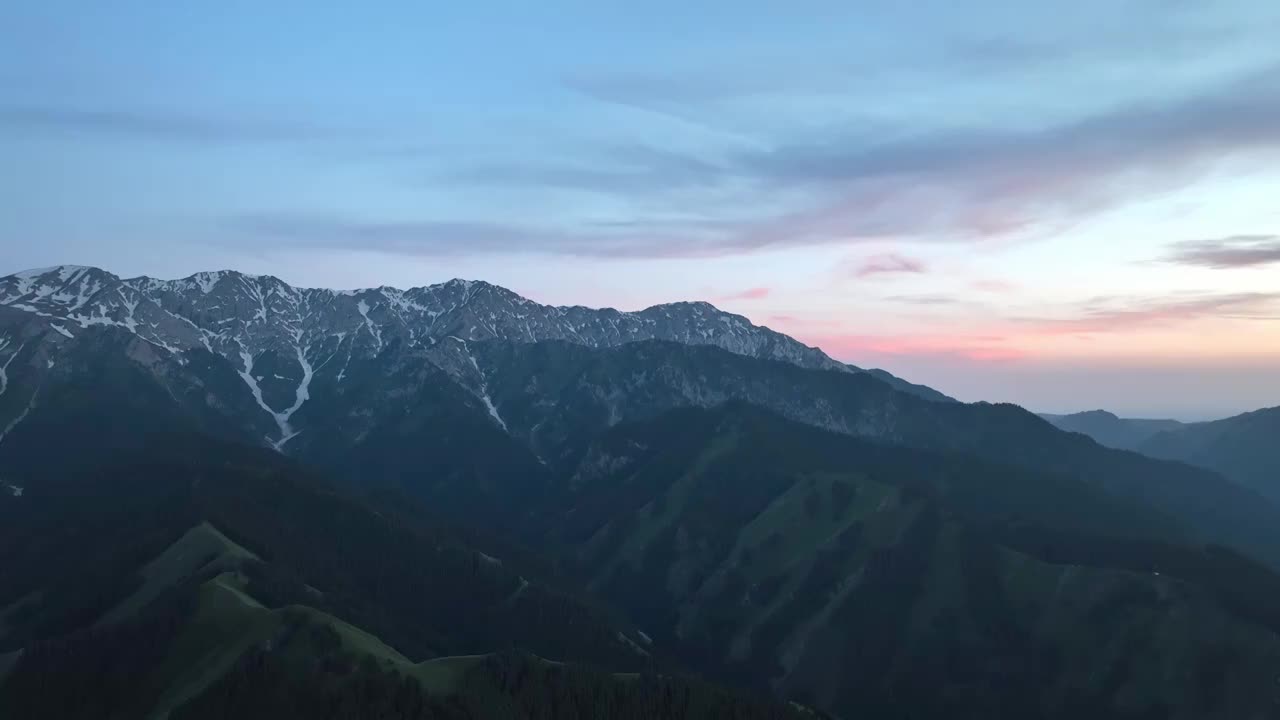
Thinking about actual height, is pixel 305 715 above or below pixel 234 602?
below

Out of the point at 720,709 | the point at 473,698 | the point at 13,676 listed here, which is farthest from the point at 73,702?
the point at 720,709

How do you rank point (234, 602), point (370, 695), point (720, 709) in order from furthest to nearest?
point (234, 602)
point (720, 709)
point (370, 695)

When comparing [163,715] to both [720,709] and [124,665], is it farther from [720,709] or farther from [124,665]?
[720,709]

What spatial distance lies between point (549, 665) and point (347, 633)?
38.3 metres

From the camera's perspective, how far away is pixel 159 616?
187 metres

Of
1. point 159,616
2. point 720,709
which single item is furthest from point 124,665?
point 720,709

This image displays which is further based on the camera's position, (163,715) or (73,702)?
(73,702)

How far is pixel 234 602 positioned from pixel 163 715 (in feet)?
88.0

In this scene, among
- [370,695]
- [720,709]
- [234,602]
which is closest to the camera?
[370,695]

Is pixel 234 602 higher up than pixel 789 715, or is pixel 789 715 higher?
pixel 234 602

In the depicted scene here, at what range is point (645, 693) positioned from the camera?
175m

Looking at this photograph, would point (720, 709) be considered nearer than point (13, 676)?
Yes

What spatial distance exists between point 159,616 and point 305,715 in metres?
51.2

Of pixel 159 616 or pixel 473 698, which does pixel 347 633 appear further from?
pixel 159 616
